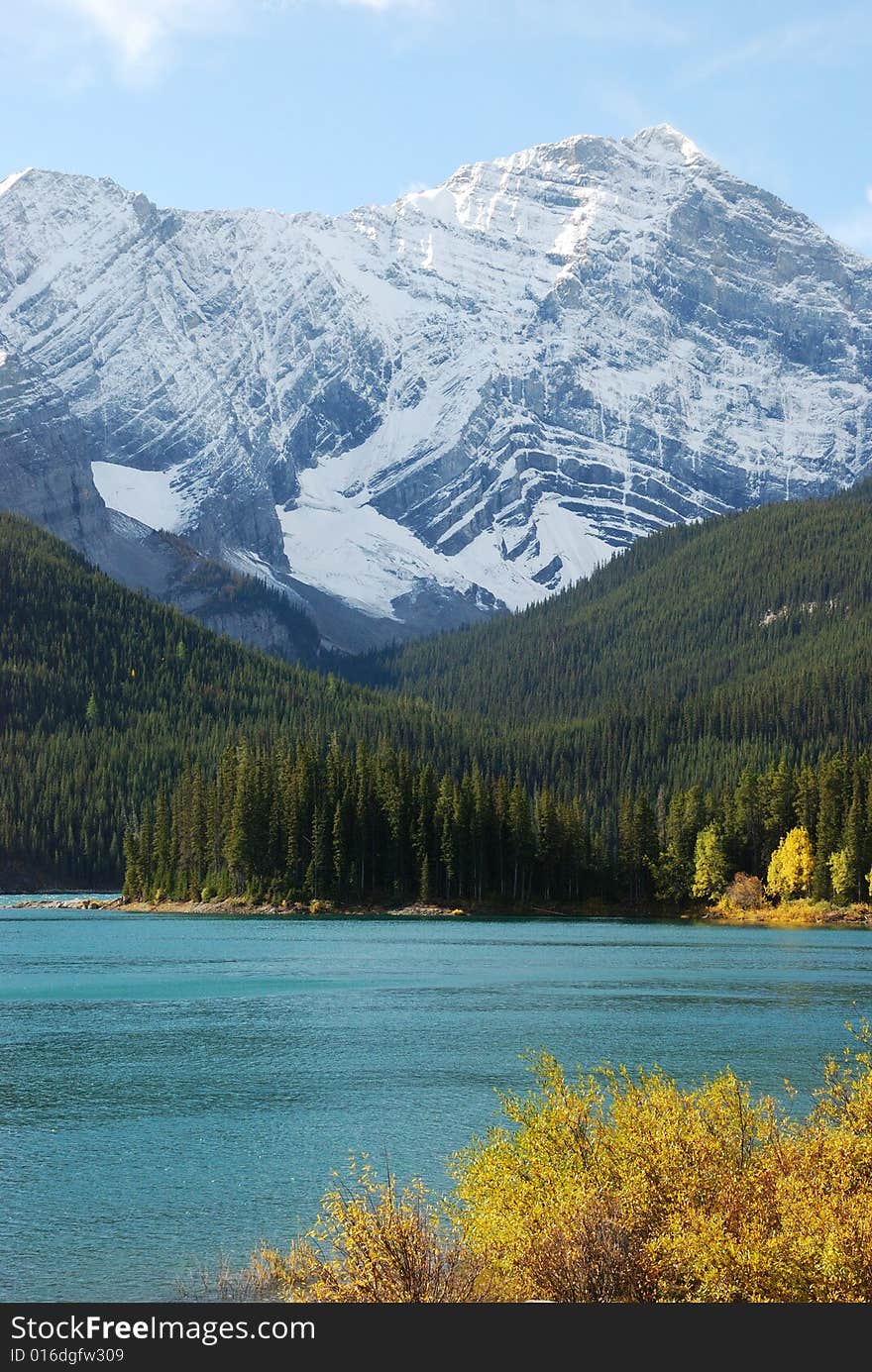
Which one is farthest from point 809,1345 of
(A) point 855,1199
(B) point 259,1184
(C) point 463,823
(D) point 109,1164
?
(C) point 463,823

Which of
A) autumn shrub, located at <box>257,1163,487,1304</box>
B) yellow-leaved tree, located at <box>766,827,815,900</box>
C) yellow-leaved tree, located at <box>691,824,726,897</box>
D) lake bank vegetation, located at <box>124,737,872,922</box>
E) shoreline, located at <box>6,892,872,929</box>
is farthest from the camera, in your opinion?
yellow-leaved tree, located at <box>691,824,726,897</box>

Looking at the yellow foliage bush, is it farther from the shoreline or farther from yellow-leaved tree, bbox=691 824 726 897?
yellow-leaved tree, bbox=691 824 726 897

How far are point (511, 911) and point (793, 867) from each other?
32.5 meters

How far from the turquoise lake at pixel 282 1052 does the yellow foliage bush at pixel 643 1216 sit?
9.61 metres

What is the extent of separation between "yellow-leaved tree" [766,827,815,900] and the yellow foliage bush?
145529mm

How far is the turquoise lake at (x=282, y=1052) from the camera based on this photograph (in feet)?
144

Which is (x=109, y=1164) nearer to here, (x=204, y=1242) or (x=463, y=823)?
(x=204, y=1242)

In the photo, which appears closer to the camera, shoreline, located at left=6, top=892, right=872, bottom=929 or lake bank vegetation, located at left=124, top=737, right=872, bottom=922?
shoreline, located at left=6, top=892, right=872, bottom=929

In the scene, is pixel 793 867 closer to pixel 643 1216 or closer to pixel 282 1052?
pixel 282 1052

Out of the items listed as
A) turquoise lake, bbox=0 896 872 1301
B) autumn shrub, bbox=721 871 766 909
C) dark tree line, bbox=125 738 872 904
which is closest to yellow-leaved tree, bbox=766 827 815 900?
autumn shrub, bbox=721 871 766 909

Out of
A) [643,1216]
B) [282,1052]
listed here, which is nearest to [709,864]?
[282,1052]

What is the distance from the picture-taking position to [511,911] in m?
188

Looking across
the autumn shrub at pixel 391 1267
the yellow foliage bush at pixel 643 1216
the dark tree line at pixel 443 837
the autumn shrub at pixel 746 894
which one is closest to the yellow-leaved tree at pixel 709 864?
the dark tree line at pixel 443 837

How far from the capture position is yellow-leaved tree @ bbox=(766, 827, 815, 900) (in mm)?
176125
